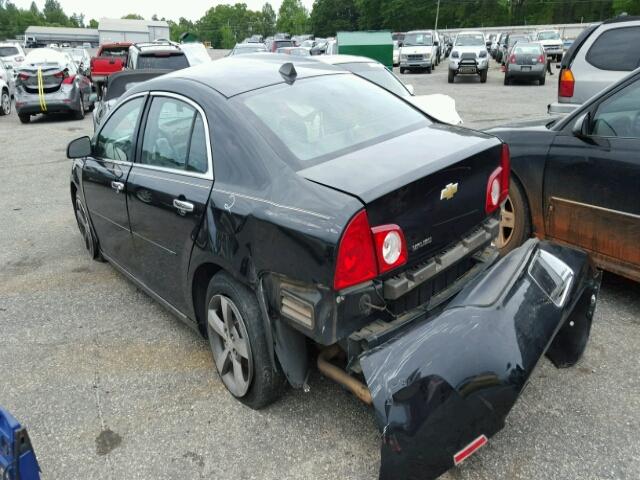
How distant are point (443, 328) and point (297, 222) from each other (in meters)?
0.75

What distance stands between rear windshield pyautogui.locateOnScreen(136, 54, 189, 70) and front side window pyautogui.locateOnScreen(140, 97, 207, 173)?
366 inches

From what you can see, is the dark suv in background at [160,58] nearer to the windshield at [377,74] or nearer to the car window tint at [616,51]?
the windshield at [377,74]

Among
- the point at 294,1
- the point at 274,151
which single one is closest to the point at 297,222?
the point at 274,151

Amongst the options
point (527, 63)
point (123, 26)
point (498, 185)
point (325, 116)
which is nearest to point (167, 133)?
point (325, 116)

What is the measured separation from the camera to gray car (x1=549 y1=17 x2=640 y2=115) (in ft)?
23.7

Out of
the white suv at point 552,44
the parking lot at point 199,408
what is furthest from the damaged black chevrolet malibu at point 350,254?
the white suv at point 552,44

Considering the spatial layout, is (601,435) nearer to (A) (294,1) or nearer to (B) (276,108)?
(B) (276,108)

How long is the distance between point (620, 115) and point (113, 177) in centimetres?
349

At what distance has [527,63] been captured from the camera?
1988 centimetres

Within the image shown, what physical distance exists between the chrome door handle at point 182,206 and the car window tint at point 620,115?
9.05 feet

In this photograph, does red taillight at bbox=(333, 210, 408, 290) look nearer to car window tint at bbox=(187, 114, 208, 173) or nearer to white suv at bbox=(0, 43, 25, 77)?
car window tint at bbox=(187, 114, 208, 173)

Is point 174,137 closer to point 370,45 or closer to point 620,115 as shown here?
point 620,115

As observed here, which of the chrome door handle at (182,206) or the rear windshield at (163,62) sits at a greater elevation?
the rear windshield at (163,62)

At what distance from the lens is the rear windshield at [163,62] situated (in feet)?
40.1
